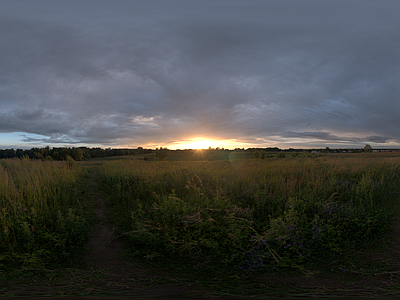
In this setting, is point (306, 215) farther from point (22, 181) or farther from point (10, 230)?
point (22, 181)

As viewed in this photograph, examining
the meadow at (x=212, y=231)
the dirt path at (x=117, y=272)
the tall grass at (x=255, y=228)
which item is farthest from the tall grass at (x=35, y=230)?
the tall grass at (x=255, y=228)

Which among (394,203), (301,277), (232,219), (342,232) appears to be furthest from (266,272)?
(394,203)

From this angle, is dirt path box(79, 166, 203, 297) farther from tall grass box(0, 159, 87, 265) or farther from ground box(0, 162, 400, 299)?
tall grass box(0, 159, 87, 265)

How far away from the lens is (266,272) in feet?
11.7

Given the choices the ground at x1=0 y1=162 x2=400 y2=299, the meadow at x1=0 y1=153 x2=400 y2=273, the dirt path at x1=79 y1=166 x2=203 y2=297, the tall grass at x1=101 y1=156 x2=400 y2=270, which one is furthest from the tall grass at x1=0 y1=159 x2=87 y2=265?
the tall grass at x1=101 y1=156 x2=400 y2=270

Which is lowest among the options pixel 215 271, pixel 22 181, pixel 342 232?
pixel 215 271

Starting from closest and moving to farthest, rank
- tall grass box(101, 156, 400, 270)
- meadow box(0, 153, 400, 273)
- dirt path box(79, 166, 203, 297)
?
dirt path box(79, 166, 203, 297)
meadow box(0, 153, 400, 273)
tall grass box(101, 156, 400, 270)

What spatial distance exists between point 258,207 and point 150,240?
3.38m

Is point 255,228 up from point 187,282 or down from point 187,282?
up

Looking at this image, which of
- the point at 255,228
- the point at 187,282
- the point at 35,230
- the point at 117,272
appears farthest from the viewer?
the point at 255,228

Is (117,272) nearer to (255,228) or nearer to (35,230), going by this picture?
(35,230)

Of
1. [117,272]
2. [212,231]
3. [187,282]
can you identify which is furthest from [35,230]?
[212,231]

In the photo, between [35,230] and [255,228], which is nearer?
[35,230]

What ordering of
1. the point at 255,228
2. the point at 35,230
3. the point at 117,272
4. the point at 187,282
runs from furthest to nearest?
1. the point at 255,228
2. the point at 35,230
3. the point at 117,272
4. the point at 187,282
